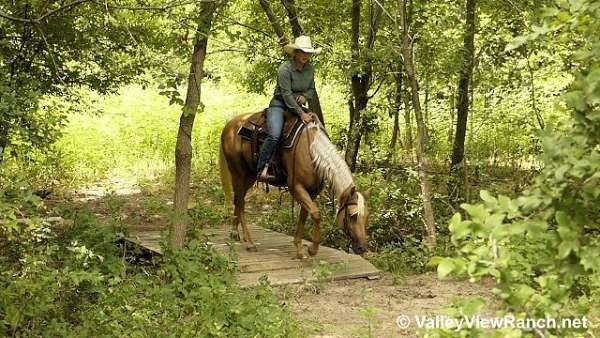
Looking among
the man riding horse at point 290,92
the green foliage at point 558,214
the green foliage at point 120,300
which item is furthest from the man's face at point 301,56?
the green foliage at point 558,214

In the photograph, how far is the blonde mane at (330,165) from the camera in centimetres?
724

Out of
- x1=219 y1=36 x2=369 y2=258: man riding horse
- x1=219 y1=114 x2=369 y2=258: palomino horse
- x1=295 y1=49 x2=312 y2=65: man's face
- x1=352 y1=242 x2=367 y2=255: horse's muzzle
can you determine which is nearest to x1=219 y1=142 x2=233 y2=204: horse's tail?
x1=219 y1=114 x2=369 y2=258: palomino horse

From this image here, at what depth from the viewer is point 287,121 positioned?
7.95 meters

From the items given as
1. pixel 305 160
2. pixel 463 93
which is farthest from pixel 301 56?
pixel 463 93

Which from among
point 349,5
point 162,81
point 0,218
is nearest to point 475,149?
point 349,5

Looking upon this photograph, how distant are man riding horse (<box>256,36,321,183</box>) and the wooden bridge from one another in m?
0.92

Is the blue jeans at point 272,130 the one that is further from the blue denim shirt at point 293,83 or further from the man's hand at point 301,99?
the man's hand at point 301,99

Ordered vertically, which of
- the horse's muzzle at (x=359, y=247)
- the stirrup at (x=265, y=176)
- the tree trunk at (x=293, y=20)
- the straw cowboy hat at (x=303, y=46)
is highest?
the tree trunk at (x=293, y=20)

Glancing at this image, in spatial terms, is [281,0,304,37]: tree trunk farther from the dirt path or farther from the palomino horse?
the dirt path

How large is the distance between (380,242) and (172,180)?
5.49 meters

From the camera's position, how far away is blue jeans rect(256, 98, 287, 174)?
779 cm

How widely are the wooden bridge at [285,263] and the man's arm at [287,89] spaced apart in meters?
1.69

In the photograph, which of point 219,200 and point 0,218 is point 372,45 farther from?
point 0,218

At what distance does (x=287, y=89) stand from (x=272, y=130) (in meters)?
0.50
